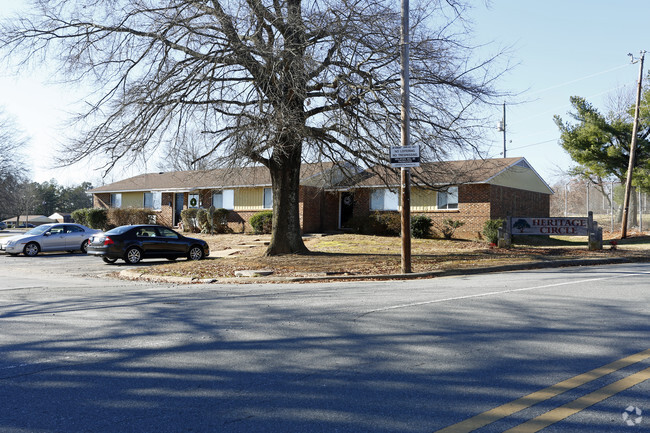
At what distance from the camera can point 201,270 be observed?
16141 millimetres

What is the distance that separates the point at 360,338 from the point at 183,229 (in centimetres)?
2945

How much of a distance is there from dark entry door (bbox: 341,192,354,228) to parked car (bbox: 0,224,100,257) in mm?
13889

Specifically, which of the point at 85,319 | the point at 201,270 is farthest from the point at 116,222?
the point at 85,319

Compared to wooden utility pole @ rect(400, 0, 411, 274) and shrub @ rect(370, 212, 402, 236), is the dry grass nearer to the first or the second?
wooden utility pole @ rect(400, 0, 411, 274)

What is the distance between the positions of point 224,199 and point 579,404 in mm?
31279

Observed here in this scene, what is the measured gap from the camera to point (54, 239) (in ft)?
78.6

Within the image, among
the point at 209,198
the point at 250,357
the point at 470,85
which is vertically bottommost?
the point at 250,357

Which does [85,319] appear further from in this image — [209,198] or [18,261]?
[209,198]

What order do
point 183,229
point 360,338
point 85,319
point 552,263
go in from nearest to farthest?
point 360,338, point 85,319, point 552,263, point 183,229

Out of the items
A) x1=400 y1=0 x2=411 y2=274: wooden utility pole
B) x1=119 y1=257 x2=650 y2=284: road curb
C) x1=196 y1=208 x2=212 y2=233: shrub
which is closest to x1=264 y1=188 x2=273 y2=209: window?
x1=196 y1=208 x2=212 y2=233: shrub

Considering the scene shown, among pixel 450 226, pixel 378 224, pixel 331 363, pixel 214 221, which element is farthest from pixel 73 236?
pixel 331 363

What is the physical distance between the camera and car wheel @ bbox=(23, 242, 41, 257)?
2331 centimetres

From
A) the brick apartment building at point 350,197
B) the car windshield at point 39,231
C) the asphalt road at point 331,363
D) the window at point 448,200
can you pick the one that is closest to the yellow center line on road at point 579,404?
the asphalt road at point 331,363

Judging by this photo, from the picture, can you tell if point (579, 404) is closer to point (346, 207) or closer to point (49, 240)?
point (49, 240)
